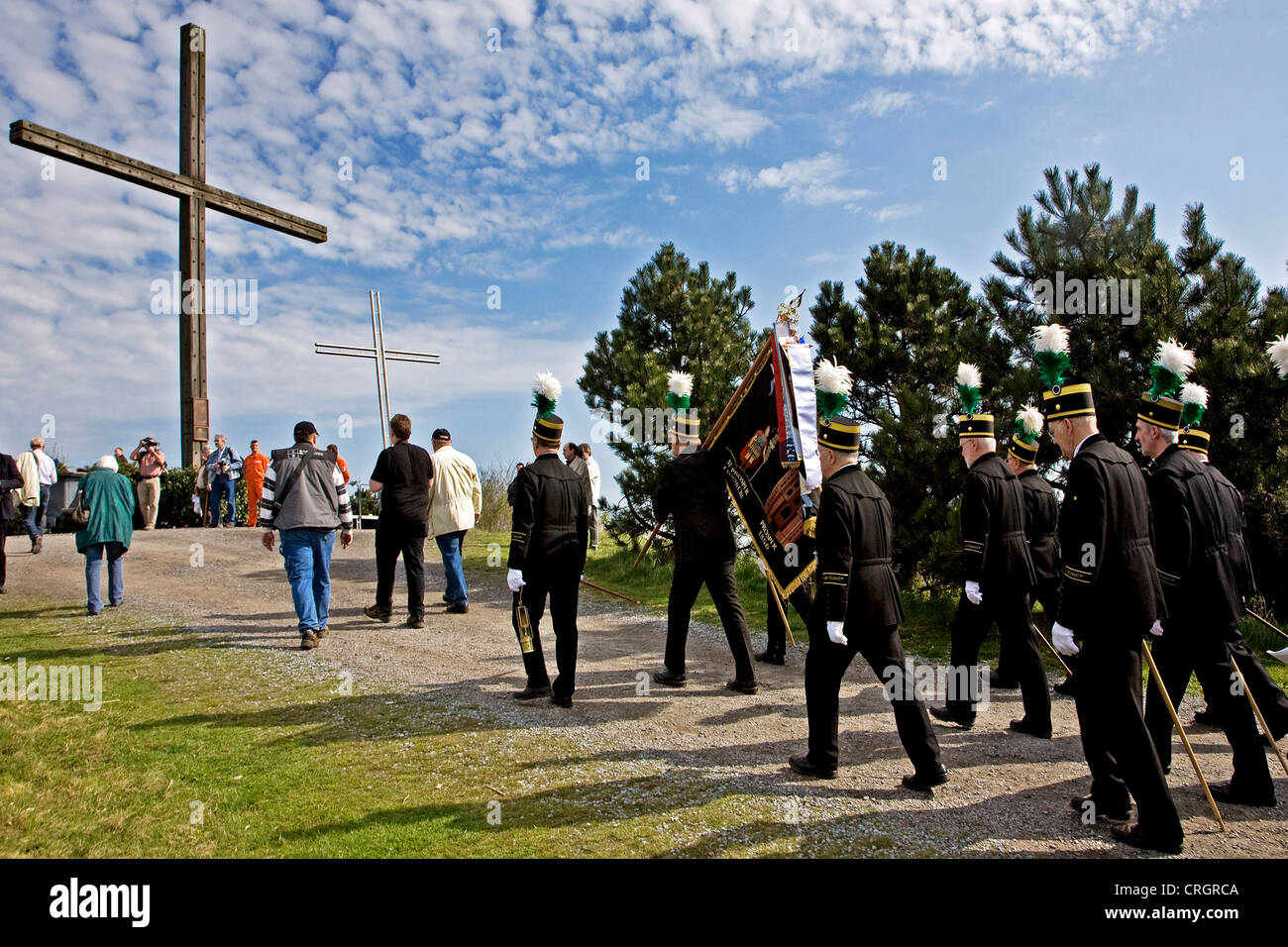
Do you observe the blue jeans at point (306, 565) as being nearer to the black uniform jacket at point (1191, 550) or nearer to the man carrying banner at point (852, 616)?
the man carrying banner at point (852, 616)

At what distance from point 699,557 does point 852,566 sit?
2.09 metres

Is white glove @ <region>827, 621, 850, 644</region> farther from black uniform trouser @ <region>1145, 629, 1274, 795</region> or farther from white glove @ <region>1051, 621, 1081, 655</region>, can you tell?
black uniform trouser @ <region>1145, 629, 1274, 795</region>

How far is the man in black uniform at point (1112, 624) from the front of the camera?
3891mm

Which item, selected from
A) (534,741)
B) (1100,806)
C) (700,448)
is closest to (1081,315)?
(700,448)

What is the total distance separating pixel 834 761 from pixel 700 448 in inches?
133

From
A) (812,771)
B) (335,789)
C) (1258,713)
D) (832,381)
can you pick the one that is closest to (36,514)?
(335,789)

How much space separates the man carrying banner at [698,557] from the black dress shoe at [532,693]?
3.36ft

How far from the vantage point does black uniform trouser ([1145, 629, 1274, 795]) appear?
4.48 meters

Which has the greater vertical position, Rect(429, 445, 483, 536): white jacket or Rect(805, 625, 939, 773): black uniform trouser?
Rect(429, 445, 483, 536): white jacket

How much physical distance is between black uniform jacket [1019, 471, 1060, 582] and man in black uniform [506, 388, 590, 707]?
3.53 m

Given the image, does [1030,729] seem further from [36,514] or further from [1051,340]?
[36,514]

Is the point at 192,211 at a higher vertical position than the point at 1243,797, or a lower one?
higher

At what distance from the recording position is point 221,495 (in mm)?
17953

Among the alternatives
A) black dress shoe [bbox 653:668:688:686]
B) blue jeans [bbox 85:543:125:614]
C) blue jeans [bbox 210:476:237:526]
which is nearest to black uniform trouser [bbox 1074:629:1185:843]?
black dress shoe [bbox 653:668:688:686]
